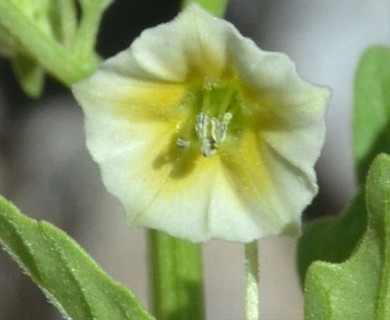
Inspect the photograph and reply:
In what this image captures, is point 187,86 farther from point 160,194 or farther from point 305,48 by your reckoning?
point 305,48

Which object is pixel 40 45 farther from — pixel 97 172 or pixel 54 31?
pixel 97 172

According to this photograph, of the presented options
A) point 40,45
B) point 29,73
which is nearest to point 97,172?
point 29,73

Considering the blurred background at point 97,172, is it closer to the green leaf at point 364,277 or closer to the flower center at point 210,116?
the flower center at point 210,116

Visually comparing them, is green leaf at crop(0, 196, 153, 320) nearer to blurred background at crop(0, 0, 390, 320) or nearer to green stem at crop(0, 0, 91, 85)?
green stem at crop(0, 0, 91, 85)

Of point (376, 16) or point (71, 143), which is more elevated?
point (376, 16)

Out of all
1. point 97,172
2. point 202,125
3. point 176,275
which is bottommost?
point 97,172

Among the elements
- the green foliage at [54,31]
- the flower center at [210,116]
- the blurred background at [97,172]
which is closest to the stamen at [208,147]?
the flower center at [210,116]

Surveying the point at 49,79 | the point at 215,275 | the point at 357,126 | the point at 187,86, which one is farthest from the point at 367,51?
the point at 49,79
